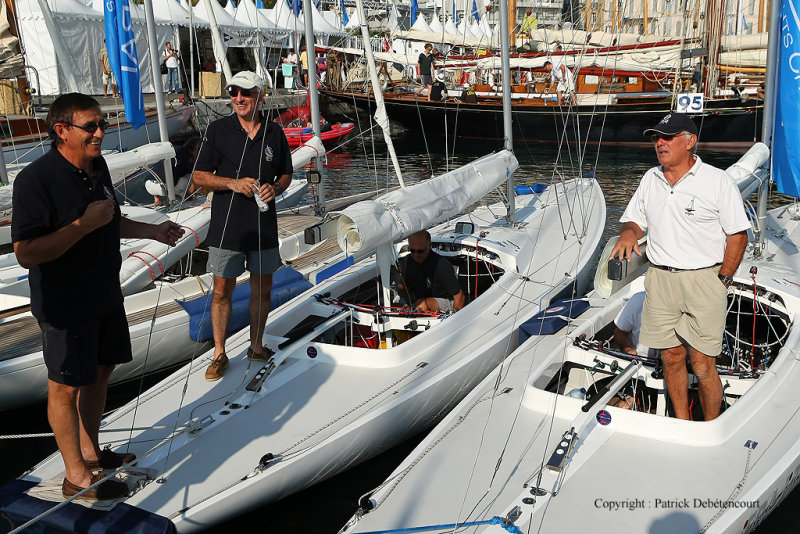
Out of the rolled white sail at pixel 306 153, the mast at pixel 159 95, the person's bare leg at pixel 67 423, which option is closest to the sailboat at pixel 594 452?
the person's bare leg at pixel 67 423

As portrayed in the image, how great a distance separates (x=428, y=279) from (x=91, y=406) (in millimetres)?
3253

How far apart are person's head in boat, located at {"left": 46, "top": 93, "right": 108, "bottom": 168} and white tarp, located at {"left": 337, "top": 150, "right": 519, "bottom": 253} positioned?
210 centimetres

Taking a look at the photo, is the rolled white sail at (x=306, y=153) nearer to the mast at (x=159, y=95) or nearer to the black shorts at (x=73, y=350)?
the mast at (x=159, y=95)

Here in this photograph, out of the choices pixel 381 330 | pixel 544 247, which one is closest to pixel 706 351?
pixel 381 330

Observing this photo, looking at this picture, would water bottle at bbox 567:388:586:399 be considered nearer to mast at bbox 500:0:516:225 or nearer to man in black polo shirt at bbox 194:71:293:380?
man in black polo shirt at bbox 194:71:293:380

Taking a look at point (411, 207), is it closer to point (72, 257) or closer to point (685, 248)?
point (685, 248)

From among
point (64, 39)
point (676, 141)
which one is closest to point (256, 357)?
point (676, 141)

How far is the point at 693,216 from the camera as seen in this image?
3945mm

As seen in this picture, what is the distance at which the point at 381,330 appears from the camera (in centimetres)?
581

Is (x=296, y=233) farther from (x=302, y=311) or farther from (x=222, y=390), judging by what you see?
(x=222, y=390)

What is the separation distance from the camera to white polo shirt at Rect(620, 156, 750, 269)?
3889 millimetres

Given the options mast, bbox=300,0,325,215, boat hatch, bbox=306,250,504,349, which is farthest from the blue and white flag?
boat hatch, bbox=306,250,504,349

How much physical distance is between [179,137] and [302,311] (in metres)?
17.7

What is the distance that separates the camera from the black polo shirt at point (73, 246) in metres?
3.09
